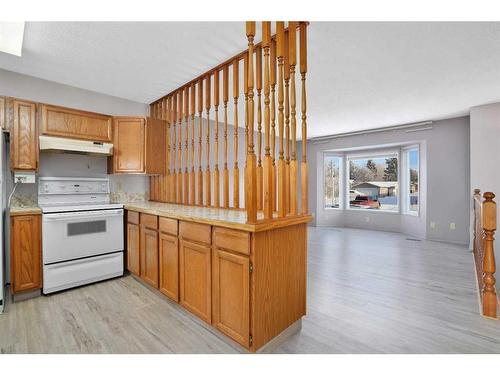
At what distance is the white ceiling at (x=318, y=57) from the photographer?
2.10 meters

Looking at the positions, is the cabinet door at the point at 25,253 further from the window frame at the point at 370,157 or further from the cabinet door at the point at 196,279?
the window frame at the point at 370,157

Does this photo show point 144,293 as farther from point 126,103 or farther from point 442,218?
point 442,218

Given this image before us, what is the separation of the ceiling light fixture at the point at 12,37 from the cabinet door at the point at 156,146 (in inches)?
55.1

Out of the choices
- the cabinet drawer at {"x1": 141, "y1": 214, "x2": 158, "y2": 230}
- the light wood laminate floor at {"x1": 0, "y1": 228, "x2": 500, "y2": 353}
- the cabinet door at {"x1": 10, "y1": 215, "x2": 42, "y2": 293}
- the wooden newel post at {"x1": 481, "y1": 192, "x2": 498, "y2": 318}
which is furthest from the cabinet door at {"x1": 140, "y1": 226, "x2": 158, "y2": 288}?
the wooden newel post at {"x1": 481, "y1": 192, "x2": 498, "y2": 318}

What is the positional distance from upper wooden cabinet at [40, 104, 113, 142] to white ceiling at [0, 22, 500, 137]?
414mm

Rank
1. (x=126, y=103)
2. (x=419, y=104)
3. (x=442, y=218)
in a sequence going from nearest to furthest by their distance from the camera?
(x=126, y=103)
(x=419, y=104)
(x=442, y=218)

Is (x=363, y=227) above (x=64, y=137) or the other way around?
the other way around

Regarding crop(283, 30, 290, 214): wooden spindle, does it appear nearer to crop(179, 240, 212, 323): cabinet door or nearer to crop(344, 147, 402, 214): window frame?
crop(179, 240, 212, 323): cabinet door

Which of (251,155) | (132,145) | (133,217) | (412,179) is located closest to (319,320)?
(251,155)

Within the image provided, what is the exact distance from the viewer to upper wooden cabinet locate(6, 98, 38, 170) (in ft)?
8.43

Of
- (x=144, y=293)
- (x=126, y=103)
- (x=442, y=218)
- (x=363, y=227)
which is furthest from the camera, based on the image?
(x=363, y=227)
